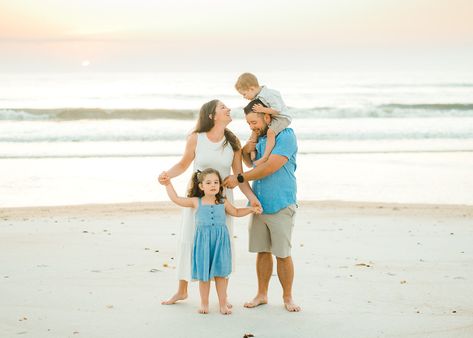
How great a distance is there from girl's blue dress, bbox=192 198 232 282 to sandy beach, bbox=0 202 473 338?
0.34m

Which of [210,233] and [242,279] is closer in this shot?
[210,233]

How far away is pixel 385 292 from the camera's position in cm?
606

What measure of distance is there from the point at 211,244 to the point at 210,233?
82mm

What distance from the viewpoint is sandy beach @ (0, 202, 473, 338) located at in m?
5.11

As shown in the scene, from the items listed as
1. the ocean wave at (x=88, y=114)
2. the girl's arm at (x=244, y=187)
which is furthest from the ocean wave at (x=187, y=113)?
the girl's arm at (x=244, y=187)

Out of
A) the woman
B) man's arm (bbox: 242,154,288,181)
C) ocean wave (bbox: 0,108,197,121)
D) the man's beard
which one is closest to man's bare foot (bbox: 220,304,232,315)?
the woman

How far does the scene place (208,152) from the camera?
18.0 feet

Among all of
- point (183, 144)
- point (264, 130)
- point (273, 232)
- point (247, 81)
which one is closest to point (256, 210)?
point (273, 232)

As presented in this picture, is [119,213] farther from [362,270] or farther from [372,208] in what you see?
[362,270]

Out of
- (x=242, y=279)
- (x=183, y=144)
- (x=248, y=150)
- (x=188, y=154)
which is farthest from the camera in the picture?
(x=183, y=144)

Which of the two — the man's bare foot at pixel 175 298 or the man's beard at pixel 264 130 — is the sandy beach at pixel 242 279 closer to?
the man's bare foot at pixel 175 298

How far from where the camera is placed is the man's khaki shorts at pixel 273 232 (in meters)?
5.44

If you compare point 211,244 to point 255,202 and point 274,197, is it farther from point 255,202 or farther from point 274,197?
point 274,197

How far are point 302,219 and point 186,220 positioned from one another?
431 cm
